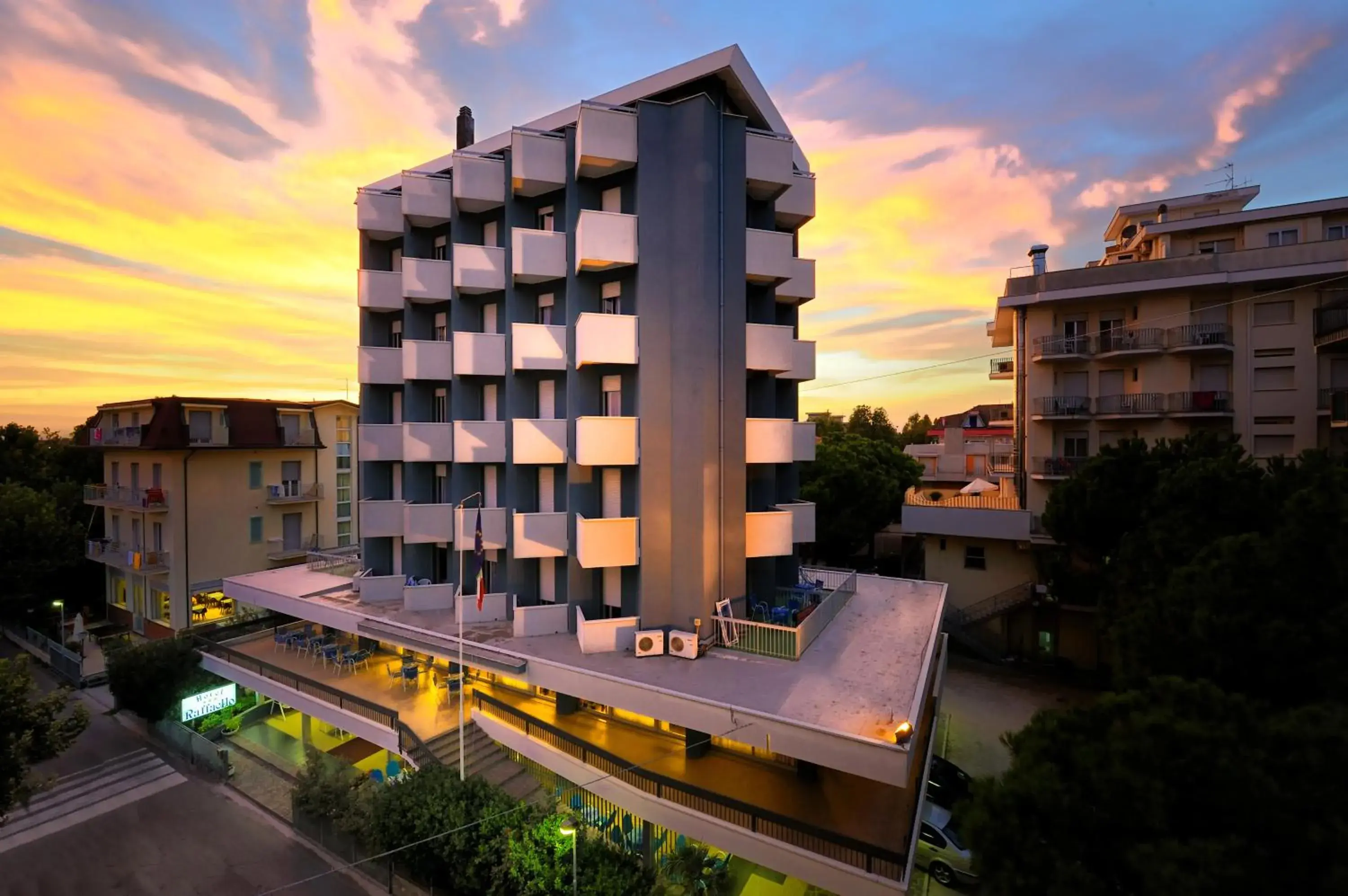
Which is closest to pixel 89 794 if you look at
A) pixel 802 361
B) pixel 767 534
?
pixel 767 534

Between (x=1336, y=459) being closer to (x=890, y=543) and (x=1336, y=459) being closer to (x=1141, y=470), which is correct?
(x=1141, y=470)

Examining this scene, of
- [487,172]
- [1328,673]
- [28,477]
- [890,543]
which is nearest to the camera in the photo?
[1328,673]

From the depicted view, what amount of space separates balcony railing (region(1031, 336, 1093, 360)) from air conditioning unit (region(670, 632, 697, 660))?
22.3 metres

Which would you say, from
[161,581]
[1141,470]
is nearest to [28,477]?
[161,581]

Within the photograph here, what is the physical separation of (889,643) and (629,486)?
27.2 ft

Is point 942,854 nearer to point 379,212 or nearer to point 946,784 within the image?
point 946,784

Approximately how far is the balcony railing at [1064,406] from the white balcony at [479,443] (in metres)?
24.0

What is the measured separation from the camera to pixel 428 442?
64.8 ft

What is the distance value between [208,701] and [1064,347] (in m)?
36.8

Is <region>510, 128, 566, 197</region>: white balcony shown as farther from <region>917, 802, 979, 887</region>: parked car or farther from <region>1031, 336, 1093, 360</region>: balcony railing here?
<region>1031, 336, 1093, 360</region>: balcony railing

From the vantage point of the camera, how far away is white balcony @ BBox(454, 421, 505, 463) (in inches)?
729

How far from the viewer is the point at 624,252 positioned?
1555 cm

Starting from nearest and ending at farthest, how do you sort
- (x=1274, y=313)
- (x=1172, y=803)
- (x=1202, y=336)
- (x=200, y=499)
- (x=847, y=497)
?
(x=1172, y=803) → (x=1274, y=313) → (x=1202, y=336) → (x=200, y=499) → (x=847, y=497)

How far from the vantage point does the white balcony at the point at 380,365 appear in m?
21.0
